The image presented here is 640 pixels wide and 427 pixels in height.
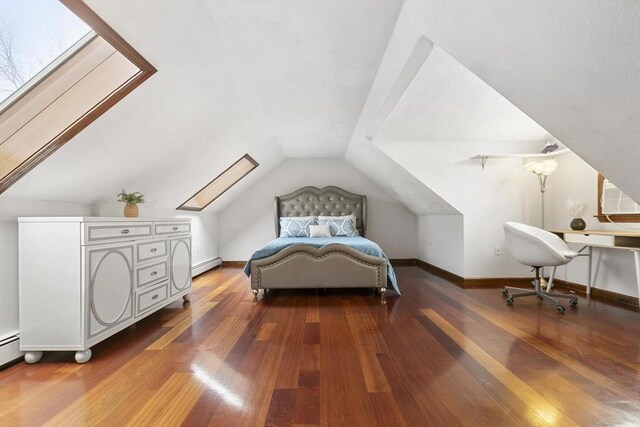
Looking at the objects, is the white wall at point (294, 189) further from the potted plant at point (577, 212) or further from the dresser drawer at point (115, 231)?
the dresser drawer at point (115, 231)

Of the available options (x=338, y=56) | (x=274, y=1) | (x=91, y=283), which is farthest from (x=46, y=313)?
(x=338, y=56)

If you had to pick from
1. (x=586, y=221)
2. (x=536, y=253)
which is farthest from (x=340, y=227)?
(x=586, y=221)

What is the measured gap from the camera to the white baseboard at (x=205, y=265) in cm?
476

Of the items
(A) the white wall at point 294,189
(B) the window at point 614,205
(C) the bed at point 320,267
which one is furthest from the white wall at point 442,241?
(B) the window at point 614,205

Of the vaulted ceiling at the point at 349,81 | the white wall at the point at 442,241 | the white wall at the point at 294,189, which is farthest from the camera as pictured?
the white wall at the point at 294,189

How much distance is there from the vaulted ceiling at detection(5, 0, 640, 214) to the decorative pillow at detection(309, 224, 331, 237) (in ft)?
5.49

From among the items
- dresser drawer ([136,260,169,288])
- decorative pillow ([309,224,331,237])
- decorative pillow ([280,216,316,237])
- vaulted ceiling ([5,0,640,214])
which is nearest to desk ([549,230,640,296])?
vaulted ceiling ([5,0,640,214])

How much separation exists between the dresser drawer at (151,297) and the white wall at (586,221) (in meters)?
4.56

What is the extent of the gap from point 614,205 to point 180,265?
459 cm

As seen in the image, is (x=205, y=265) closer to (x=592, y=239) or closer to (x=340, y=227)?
(x=340, y=227)

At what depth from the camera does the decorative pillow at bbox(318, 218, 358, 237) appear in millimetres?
5137

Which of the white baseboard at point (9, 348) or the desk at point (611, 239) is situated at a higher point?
the desk at point (611, 239)

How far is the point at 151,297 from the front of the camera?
2703mm

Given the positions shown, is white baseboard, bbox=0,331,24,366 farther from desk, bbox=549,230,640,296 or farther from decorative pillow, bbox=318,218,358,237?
desk, bbox=549,230,640,296
